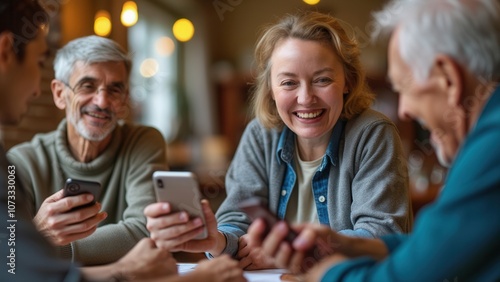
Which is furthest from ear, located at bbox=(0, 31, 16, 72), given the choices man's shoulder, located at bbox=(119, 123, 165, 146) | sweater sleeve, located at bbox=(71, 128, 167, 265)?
man's shoulder, located at bbox=(119, 123, 165, 146)

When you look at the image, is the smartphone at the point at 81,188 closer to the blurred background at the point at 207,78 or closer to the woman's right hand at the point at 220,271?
the woman's right hand at the point at 220,271

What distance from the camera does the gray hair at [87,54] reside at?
2.05 metres

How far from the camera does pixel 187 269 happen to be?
5.26 feet

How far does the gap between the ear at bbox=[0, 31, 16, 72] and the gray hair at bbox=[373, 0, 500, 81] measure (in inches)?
28.0

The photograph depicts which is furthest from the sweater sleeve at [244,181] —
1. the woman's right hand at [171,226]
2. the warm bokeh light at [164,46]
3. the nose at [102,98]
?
the warm bokeh light at [164,46]

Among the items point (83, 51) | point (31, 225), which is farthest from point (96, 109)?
point (31, 225)

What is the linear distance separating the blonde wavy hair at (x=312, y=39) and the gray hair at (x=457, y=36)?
0.70m

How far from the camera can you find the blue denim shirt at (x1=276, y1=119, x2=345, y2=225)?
1.79m

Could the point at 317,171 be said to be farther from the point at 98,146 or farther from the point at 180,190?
the point at 98,146

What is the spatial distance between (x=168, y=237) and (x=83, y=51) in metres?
0.85

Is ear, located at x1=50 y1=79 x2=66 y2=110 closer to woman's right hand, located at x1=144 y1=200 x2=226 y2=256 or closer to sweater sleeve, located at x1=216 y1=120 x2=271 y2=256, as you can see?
sweater sleeve, located at x1=216 y1=120 x2=271 y2=256

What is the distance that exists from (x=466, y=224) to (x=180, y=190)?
622 millimetres

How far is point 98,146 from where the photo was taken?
2.14 meters

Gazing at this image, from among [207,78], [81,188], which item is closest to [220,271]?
[81,188]
